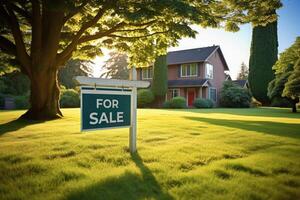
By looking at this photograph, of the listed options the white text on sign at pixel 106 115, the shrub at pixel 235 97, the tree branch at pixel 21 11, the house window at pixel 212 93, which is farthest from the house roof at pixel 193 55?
the white text on sign at pixel 106 115

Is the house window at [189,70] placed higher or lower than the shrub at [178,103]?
higher

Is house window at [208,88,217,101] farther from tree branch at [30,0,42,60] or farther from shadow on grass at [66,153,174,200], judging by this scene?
shadow on grass at [66,153,174,200]

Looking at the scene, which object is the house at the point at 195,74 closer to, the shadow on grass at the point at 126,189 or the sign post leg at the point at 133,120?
the sign post leg at the point at 133,120

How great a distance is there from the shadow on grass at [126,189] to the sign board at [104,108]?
3.46 feet

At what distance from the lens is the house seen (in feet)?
114

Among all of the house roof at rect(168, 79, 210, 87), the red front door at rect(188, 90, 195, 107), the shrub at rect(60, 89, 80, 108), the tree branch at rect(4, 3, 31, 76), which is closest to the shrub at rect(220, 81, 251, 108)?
the house roof at rect(168, 79, 210, 87)

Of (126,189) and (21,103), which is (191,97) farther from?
(126,189)

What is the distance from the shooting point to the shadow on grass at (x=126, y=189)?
9.98 feet

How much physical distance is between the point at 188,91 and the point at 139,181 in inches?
1323

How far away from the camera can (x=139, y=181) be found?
354 centimetres

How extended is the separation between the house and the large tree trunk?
2444cm

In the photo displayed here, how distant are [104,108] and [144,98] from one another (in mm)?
28315

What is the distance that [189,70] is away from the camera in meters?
36.4

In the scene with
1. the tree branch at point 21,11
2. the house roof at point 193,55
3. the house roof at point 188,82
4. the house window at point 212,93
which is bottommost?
the house window at point 212,93
